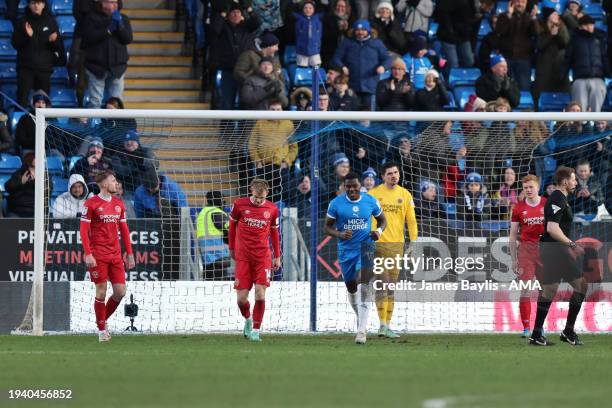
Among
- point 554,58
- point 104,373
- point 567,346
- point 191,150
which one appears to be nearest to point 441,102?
point 554,58

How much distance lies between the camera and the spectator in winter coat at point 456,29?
23.1 meters

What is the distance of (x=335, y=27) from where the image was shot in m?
22.5

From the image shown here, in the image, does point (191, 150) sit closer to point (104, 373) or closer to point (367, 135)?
point (367, 135)

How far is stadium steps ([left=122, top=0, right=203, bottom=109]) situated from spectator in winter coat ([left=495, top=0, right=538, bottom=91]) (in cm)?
522

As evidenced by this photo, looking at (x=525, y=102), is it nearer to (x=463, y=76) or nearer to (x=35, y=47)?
(x=463, y=76)

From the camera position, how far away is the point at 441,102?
2144cm

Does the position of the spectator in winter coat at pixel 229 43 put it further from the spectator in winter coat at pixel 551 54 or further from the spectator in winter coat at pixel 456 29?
the spectator in winter coat at pixel 551 54

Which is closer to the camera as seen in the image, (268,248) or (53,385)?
(53,385)

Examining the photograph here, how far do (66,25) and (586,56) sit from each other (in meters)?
8.76

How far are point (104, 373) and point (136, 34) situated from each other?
495 inches

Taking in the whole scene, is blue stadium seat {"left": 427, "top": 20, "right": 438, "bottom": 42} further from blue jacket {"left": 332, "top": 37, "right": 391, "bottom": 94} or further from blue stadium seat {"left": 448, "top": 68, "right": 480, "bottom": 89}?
blue jacket {"left": 332, "top": 37, "right": 391, "bottom": 94}

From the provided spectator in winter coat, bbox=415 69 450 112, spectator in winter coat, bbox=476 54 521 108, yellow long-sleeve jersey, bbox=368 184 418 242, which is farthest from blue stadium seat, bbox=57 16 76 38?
yellow long-sleeve jersey, bbox=368 184 418 242

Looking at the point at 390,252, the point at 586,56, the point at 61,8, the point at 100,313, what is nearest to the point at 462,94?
the point at 586,56

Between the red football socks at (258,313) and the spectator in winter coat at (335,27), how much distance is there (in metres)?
7.15
